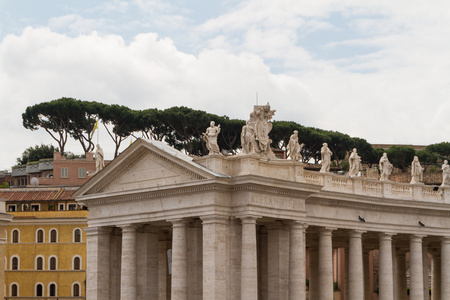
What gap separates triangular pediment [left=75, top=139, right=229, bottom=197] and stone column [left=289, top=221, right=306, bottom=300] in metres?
5.57

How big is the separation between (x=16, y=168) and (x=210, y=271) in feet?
283

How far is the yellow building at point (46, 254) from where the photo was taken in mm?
92875

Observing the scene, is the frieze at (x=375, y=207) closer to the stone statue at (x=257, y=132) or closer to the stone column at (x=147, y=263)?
the stone statue at (x=257, y=132)

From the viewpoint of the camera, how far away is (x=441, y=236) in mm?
64812

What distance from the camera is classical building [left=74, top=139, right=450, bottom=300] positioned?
52062 mm

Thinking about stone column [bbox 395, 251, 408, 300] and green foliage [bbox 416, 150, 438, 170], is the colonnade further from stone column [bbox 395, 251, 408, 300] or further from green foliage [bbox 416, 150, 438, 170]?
green foliage [bbox 416, 150, 438, 170]

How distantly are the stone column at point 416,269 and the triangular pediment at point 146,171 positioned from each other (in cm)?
1755

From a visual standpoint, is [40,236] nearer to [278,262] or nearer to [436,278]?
[436,278]

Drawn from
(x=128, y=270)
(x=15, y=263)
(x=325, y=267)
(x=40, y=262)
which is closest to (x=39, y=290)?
(x=40, y=262)

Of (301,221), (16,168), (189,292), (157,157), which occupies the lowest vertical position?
(189,292)

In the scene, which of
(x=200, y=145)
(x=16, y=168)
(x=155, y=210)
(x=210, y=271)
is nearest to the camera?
(x=210, y=271)

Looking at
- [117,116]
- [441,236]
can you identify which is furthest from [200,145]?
[441,236]

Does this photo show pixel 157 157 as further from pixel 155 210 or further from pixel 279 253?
pixel 279 253

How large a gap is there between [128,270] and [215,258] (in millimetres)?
7050
